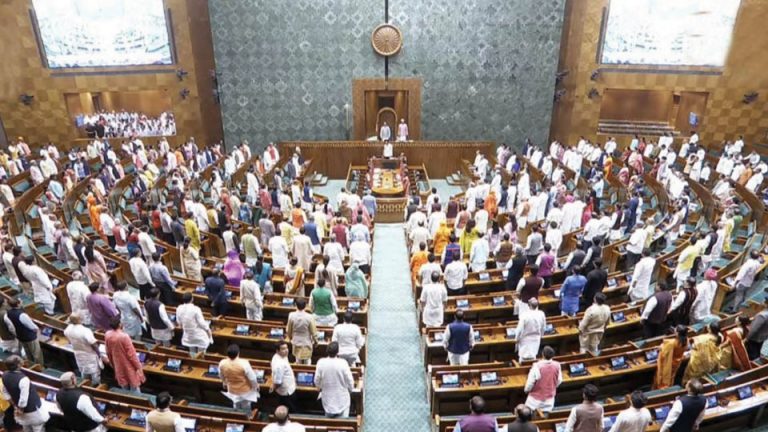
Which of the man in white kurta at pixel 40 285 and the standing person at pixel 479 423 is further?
the man in white kurta at pixel 40 285

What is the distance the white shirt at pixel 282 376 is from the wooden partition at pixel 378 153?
1269 cm

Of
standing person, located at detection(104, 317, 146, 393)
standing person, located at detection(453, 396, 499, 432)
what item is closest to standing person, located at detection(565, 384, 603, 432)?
standing person, located at detection(453, 396, 499, 432)

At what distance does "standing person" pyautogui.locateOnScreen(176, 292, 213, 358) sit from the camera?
5.53m

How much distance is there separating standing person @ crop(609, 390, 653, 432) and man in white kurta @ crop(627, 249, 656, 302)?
10.3ft

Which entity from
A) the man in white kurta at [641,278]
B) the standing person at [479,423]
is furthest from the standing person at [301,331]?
the man in white kurta at [641,278]

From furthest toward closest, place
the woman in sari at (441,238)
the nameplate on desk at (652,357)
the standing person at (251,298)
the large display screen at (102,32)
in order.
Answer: the large display screen at (102,32) → the woman in sari at (441,238) → the standing person at (251,298) → the nameplate on desk at (652,357)

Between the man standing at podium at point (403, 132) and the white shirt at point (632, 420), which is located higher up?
the man standing at podium at point (403, 132)

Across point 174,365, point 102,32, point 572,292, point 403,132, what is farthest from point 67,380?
point 102,32

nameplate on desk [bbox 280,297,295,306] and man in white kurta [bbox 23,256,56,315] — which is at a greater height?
man in white kurta [bbox 23,256,56,315]

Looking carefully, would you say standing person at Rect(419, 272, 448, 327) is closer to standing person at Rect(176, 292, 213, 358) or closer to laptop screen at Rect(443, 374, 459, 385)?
laptop screen at Rect(443, 374, 459, 385)

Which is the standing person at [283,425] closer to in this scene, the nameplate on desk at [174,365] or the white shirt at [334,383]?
the white shirt at [334,383]

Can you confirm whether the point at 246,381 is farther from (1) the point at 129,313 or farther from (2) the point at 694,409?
(2) the point at 694,409

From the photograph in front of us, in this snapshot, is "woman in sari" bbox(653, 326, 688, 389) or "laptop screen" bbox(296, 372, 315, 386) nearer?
"woman in sari" bbox(653, 326, 688, 389)

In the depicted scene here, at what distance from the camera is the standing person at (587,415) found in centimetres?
409
